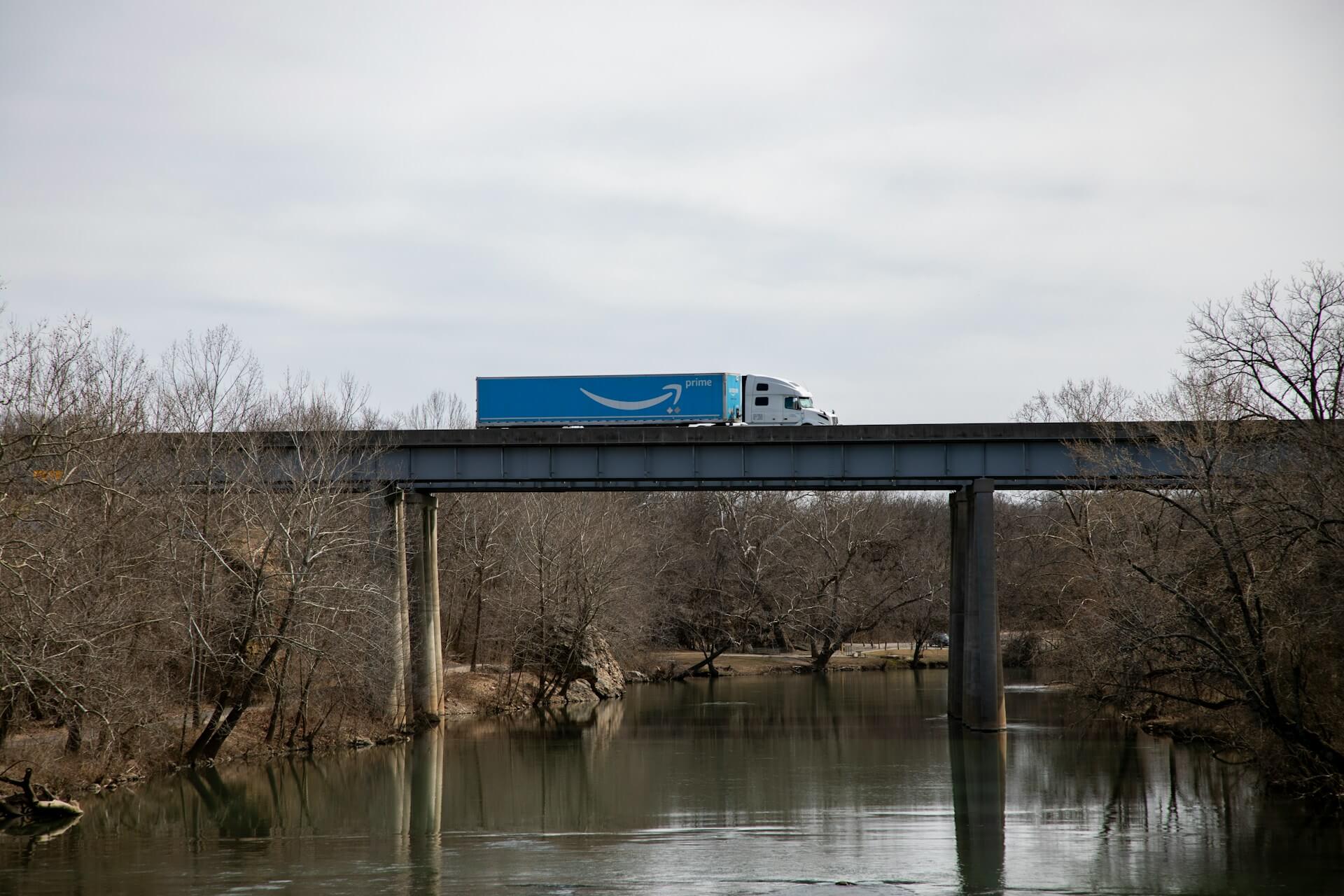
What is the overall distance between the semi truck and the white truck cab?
205 centimetres

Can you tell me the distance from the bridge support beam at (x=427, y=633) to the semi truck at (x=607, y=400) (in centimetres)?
453

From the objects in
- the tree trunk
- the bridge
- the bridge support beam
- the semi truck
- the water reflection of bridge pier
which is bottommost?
the tree trunk

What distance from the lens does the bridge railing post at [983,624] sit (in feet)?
143

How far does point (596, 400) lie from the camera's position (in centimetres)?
4969

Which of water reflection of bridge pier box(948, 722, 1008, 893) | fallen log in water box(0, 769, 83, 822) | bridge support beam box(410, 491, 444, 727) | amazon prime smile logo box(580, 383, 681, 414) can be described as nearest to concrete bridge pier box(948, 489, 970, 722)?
water reflection of bridge pier box(948, 722, 1008, 893)

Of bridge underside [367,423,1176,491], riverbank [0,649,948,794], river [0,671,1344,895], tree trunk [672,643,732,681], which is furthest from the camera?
tree trunk [672,643,732,681]

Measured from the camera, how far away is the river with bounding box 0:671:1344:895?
2220cm

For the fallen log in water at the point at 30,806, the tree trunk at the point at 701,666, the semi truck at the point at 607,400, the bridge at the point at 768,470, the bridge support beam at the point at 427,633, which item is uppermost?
the semi truck at the point at 607,400

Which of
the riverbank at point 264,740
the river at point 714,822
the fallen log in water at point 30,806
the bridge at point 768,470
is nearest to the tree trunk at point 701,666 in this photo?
the riverbank at point 264,740

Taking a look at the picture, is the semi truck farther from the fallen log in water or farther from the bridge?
the fallen log in water

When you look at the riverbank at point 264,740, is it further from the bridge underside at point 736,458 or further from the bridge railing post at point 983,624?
the bridge railing post at point 983,624

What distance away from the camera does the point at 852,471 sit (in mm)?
46312

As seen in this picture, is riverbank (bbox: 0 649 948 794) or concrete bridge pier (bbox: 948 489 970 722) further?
concrete bridge pier (bbox: 948 489 970 722)

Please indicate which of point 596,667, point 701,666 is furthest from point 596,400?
point 701,666
